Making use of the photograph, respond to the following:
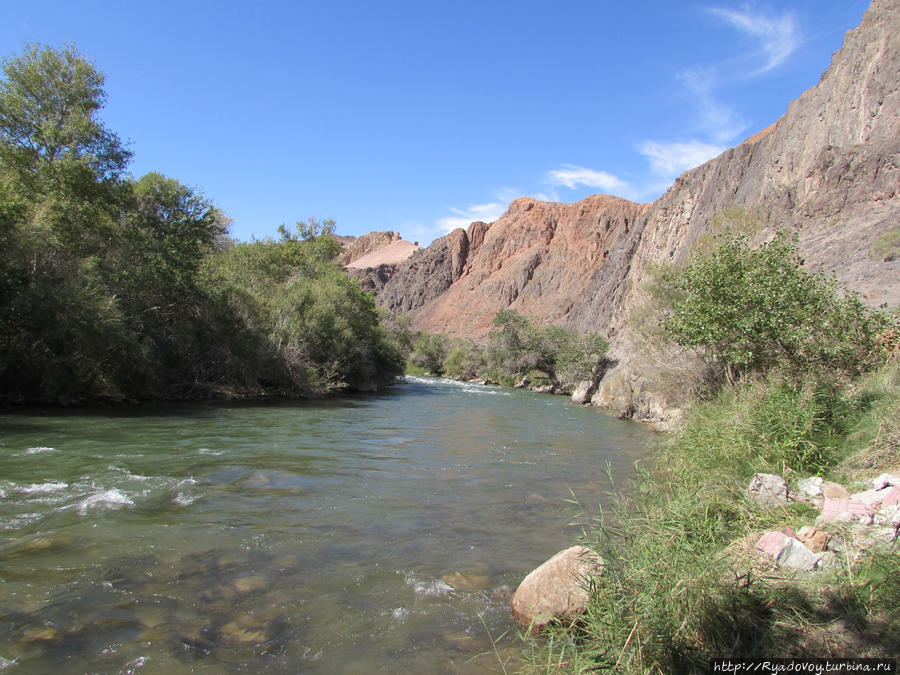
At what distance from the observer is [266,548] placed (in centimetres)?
678

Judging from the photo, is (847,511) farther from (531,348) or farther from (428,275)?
(428,275)

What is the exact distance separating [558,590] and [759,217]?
38662mm

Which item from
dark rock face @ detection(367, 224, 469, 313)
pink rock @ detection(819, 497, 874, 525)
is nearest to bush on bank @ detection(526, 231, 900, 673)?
pink rock @ detection(819, 497, 874, 525)

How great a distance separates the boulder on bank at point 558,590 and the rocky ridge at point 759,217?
647 inches

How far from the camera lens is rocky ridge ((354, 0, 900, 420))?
26947 millimetres

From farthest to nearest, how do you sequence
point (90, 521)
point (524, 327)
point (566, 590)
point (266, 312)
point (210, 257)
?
point (524, 327) < point (210, 257) < point (266, 312) < point (90, 521) < point (566, 590)

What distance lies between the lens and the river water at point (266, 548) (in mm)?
4582

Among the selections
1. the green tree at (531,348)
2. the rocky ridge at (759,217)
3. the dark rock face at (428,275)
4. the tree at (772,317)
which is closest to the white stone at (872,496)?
the tree at (772,317)

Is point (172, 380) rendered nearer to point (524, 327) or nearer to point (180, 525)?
point (180, 525)

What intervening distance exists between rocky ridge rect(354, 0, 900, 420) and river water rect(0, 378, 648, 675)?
14.5m

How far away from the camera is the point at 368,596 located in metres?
5.66

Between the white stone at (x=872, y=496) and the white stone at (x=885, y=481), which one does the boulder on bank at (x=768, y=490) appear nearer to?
the white stone at (x=872, y=496)

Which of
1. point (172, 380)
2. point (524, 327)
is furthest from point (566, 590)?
point (524, 327)

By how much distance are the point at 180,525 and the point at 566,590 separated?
18.4ft
